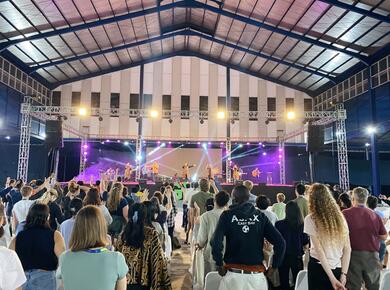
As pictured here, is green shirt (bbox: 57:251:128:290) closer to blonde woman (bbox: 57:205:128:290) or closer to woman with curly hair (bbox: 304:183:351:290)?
blonde woman (bbox: 57:205:128:290)

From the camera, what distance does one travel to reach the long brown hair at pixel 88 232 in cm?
179

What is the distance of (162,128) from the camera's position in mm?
20781

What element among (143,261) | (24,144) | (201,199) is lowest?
(143,261)

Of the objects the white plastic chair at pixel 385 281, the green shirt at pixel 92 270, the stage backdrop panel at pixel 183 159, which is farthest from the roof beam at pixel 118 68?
the green shirt at pixel 92 270

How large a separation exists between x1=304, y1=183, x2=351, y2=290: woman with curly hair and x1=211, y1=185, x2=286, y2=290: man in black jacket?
0.32m

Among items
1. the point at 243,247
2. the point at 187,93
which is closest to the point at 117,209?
the point at 243,247

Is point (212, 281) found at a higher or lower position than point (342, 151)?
lower

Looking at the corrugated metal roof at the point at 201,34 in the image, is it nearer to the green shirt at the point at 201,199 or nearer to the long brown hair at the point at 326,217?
the green shirt at the point at 201,199

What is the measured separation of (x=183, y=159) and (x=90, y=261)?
18649 millimetres

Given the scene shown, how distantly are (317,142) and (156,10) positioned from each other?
9.46m

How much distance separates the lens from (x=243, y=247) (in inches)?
91.4

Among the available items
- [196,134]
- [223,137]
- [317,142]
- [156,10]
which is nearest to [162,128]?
[196,134]

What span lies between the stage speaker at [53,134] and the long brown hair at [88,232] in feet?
44.9

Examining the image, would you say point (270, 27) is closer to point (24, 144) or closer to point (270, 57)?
point (270, 57)
